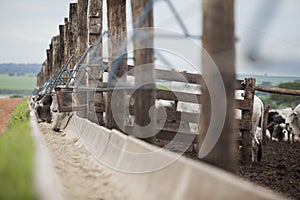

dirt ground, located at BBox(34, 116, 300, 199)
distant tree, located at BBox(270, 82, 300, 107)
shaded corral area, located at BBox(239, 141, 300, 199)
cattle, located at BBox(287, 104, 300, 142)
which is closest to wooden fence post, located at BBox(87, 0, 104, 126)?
dirt ground, located at BBox(34, 116, 300, 199)

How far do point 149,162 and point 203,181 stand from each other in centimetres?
125

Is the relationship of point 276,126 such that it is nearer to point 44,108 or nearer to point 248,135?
point 44,108

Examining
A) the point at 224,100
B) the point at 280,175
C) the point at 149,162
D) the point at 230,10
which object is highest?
the point at 230,10

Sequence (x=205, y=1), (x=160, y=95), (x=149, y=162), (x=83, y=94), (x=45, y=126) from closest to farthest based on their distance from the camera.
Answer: (x=205, y=1)
(x=149, y=162)
(x=160, y=95)
(x=83, y=94)
(x=45, y=126)

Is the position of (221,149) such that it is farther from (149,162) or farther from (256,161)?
(256,161)

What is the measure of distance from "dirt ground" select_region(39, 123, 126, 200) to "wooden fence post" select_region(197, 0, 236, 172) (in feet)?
3.77

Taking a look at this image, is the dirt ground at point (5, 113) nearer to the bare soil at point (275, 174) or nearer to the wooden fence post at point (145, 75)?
the bare soil at point (275, 174)

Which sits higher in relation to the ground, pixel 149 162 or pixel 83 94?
pixel 83 94

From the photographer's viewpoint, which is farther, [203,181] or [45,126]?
[45,126]

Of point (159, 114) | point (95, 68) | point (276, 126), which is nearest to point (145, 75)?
point (159, 114)

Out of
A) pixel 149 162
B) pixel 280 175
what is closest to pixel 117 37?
pixel 280 175

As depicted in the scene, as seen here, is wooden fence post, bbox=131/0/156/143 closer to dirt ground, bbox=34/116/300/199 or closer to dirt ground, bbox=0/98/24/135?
dirt ground, bbox=34/116/300/199

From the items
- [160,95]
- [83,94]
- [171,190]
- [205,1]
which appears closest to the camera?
[171,190]

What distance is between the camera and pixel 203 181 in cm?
352
